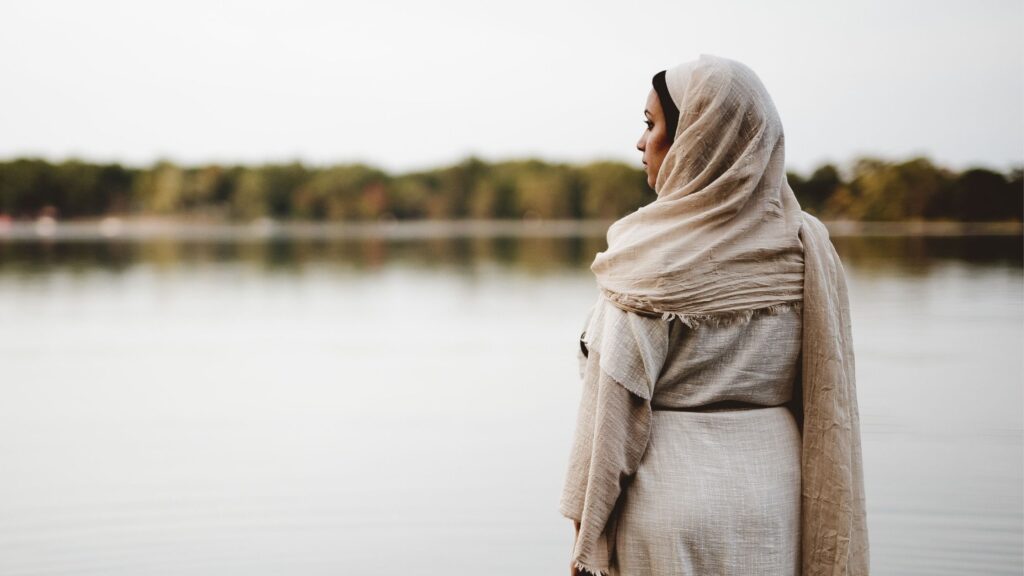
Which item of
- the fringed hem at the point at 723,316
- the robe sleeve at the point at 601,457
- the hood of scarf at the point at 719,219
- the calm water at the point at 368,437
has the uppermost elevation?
the hood of scarf at the point at 719,219

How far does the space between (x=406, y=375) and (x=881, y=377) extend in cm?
407

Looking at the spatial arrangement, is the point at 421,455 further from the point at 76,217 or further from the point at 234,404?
the point at 76,217

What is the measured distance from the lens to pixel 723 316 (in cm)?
161

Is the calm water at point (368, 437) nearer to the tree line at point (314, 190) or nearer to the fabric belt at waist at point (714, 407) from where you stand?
the fabric belt at waist at point (714, 407)

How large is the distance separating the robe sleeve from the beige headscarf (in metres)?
0.06

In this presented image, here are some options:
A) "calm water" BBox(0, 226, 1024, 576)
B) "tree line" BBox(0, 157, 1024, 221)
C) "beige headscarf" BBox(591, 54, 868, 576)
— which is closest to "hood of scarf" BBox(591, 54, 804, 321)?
"beige headscarf" BBox(591, 54, 868, 576)

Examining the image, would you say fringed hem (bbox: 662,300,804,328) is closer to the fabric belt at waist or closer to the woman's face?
the fabric belt at waist

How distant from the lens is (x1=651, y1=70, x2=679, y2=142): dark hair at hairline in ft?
5.55

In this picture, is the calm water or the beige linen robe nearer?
the beige linen robe

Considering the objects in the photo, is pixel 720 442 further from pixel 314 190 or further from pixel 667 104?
pixel 314 190

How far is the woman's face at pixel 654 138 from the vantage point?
172 centimetres

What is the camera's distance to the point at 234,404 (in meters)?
6.96

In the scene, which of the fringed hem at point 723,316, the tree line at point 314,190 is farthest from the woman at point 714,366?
the tree line at point 314,190

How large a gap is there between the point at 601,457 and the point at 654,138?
608mm
